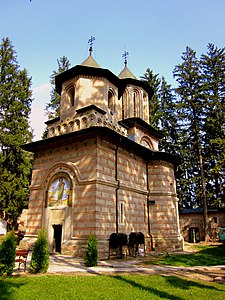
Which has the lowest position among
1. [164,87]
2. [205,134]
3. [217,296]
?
[217,296]

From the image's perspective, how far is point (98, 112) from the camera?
1312 centimetres

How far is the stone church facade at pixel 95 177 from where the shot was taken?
1139 cm

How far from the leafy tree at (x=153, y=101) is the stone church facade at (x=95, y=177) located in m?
11.2

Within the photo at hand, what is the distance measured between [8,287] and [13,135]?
17.7m

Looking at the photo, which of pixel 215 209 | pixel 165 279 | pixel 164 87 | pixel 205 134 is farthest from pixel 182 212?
pixel 165 279

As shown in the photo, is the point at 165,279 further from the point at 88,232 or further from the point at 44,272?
the point at 88,232

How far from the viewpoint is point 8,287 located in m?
5.68

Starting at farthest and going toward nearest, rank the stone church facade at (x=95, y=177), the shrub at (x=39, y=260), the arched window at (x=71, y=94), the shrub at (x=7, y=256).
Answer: the arched window at (x=71, y=94), the stone church facade at (x=95, y=177), the shrub at (x=39, y=260), the shrub at (x=7, y=256)

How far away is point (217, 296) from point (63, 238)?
7446 millimetres

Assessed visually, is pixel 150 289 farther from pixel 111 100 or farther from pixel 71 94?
pixel 71 94

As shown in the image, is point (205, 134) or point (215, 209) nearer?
point (215, 209)

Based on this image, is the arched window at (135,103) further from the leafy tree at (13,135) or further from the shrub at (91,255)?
the shrub at (91,255)

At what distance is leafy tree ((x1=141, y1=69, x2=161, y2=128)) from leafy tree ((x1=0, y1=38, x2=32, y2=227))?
12650mm

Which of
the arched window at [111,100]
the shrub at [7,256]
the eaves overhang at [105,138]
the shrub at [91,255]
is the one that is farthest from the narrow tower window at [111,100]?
the shrub at [7,256]
